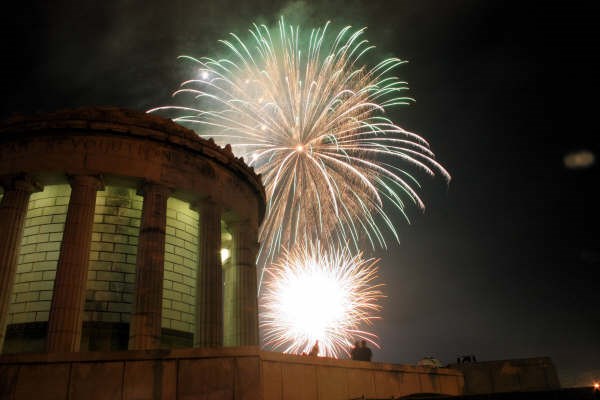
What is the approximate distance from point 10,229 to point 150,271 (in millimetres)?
7546

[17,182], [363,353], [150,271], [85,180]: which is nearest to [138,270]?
[150,271]

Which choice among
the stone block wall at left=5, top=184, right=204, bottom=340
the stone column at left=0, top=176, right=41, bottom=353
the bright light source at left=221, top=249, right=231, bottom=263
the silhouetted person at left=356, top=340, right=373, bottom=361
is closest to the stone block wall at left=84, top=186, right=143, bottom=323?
the stone block wall at left=5, top=184, right=204, bottom=340

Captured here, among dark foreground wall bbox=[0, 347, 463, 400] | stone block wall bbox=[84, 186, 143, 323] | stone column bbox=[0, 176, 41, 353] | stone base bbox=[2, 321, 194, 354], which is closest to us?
dark foreground wall bbox=[0, 347, 463, 400]

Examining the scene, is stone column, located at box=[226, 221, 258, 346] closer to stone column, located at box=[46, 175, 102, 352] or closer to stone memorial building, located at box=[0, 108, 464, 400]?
stone memorial building, located at box=[0, 108, 464, 400]

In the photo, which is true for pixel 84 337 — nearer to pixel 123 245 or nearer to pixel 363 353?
pixel 123 245

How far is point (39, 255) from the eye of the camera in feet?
88.2

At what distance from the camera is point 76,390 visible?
13828 millimetres

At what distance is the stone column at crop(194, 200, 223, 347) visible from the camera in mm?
27344

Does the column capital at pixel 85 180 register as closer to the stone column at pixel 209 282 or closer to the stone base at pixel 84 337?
the stone column at pixel 209 282

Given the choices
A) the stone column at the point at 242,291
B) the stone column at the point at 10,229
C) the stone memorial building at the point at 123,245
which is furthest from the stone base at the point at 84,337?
the stone column at the point at 242,291

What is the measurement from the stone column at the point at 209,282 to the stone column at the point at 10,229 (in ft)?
31.1

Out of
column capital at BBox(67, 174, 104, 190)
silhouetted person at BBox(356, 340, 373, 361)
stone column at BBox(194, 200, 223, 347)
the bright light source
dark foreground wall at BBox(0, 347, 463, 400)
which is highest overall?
column capital at BBox(67, 174, 104, 190)

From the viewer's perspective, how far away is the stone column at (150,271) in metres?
24.5

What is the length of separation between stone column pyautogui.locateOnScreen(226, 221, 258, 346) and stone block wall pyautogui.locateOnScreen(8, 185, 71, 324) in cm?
1085
